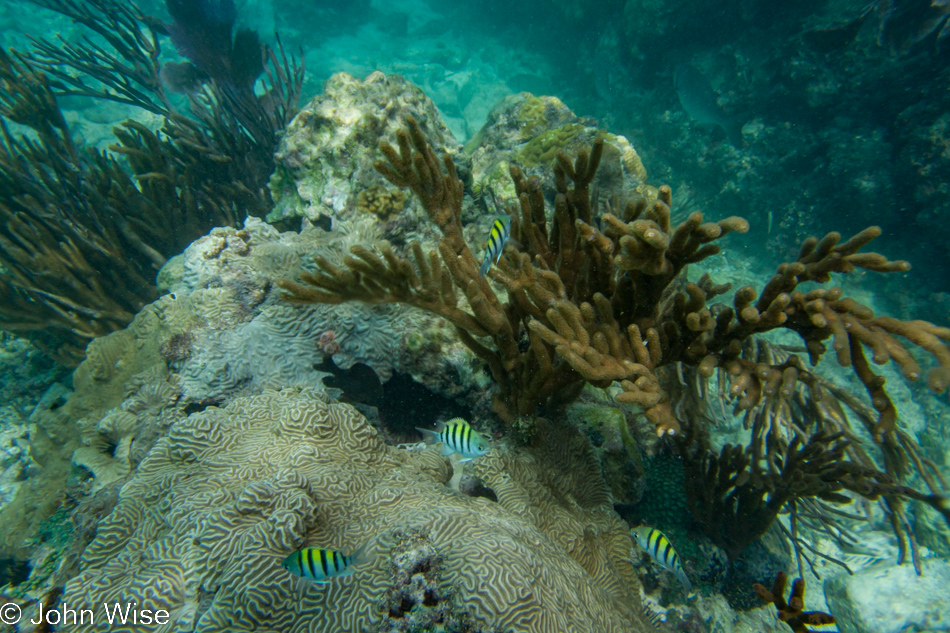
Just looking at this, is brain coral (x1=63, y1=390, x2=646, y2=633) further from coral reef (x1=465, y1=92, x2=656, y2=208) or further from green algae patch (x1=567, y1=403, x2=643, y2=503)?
coral reef (x1=465, y1=92, x2=656, y2=208)

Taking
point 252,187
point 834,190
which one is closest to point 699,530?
point 252,187

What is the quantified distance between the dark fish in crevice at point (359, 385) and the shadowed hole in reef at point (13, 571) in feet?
12.8

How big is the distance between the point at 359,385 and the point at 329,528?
1305 millimetres

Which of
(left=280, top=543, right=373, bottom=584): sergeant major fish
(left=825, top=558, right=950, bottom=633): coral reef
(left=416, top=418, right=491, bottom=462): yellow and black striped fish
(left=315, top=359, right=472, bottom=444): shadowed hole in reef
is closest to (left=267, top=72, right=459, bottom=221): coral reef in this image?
(left=315, top=359, right=472, bottom=444): shadowed hole in reef

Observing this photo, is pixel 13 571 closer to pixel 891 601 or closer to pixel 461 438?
pixel 461 438

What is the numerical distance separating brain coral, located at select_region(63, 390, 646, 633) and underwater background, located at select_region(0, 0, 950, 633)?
0.07ft

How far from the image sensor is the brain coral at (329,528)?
208 centimetres

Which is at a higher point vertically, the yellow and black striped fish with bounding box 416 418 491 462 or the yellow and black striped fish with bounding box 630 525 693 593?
the yellow and black striped fish with bounding box 416 418 491 462

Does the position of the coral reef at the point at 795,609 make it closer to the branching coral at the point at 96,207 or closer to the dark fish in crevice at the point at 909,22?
the branching coral at the point at 96,207

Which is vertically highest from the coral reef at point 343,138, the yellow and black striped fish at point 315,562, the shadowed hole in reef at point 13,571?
the coral reef at point 343,138

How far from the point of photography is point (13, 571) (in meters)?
4.02

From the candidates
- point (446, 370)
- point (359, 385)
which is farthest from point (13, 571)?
point (446, 370)

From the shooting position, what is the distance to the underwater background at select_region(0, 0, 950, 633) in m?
2.15

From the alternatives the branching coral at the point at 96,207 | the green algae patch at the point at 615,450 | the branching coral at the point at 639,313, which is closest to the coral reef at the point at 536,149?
the branching coral at the point at 639,313
